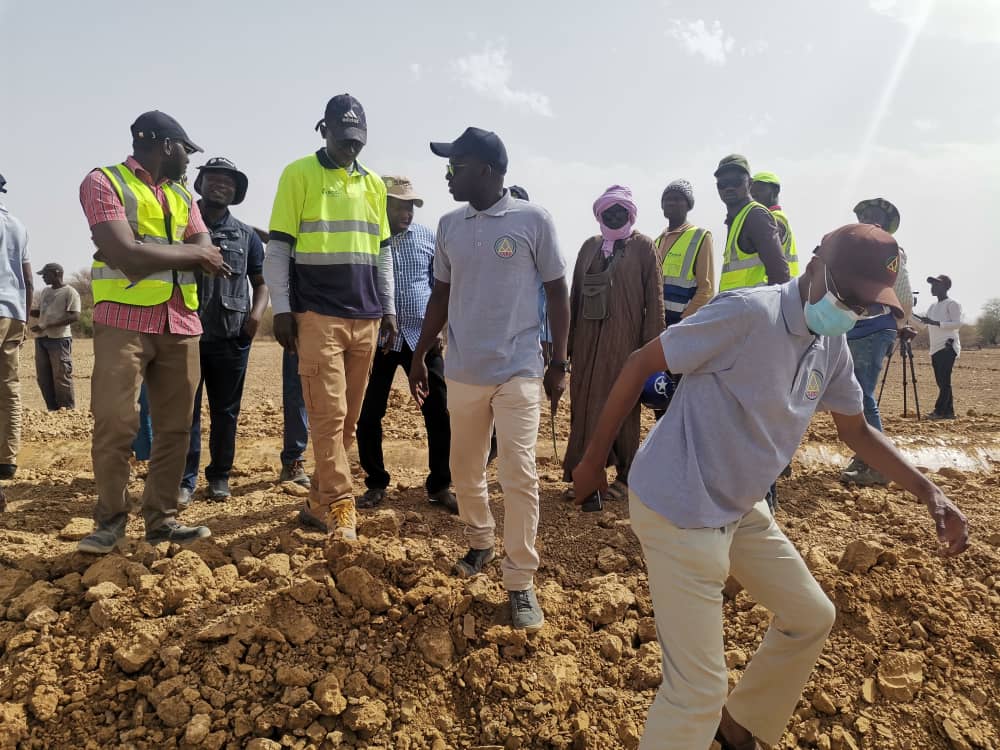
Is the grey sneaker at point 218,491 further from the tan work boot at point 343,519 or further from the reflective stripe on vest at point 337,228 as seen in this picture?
the reflective stripe on vest at point 337,228

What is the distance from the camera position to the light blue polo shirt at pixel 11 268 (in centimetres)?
424

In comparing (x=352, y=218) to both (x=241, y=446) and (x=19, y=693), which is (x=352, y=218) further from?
(x=241, y=446)

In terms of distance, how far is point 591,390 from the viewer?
4.33m

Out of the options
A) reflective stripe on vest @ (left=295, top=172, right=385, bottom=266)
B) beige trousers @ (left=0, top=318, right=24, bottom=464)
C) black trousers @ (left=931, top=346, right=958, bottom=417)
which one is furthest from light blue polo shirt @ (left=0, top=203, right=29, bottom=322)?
black trousers @ (left=931, top=346, right=958, bottom=417)

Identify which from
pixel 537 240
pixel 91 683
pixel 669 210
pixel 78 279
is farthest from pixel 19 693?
pixel 78 279

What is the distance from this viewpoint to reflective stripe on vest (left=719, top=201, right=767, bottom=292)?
422 cm

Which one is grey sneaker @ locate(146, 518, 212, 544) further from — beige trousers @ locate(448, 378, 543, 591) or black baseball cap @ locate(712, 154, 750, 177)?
black baseball cap @ locate(712, 154, 750, 177)

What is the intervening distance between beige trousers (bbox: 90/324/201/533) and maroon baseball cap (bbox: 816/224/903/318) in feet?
9.25

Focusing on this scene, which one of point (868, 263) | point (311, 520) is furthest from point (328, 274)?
point (868, 263)

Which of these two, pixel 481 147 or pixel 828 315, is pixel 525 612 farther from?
pixel 481 147

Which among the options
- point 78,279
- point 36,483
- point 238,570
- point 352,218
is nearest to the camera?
point 238,570

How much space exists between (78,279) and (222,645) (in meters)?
35.1

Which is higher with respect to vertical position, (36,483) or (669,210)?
(669,210)

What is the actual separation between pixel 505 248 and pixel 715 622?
5.40 ft
